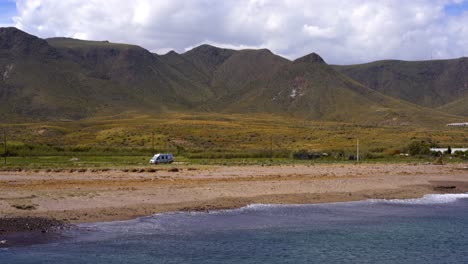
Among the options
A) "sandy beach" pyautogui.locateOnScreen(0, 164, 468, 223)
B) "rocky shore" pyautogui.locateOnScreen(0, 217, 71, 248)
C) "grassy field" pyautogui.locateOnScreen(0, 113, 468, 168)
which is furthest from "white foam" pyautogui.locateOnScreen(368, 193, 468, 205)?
"grassy field" pyautogui.locateOnScreen(0, 113, 468, 168)

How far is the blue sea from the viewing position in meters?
19.7

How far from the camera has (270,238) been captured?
74.8 feet

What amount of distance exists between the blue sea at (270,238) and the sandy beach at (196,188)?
2216mm

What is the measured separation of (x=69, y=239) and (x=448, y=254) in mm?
13192

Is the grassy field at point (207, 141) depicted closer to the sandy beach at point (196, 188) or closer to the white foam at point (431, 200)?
the sandy beach at point (196, 188)

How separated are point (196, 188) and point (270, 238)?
37.5 feet

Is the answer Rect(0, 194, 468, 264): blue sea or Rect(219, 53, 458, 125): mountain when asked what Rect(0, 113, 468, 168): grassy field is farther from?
Rect(219, 53, 458, 125): mountain

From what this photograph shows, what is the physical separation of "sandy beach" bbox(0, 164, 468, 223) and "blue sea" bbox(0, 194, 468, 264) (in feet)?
7.27

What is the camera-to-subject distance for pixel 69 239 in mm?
21250

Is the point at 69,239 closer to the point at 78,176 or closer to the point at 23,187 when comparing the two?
the point at 23,187

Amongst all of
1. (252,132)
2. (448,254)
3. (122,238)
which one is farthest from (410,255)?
(252,132)

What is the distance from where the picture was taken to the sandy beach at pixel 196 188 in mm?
26681

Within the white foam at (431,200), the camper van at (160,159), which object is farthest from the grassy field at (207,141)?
the white foam at (431,200)

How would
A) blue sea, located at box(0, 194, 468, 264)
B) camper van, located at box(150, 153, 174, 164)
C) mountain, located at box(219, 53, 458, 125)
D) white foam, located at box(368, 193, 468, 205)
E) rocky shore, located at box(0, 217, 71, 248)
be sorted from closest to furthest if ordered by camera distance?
blue sea, located at box(0, 194, 468, 264) → rocky shore, located at box(0, 217, 71, 248) → white foam, located at box(368, 193, 468, 205) → camper van, located at box(150, 153, 174, 164) → mountain, located at box(219, 53, 458, 125)
